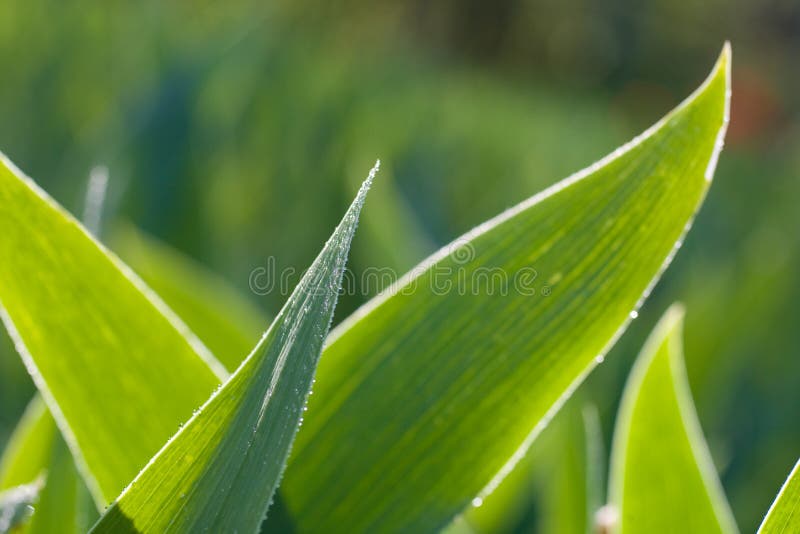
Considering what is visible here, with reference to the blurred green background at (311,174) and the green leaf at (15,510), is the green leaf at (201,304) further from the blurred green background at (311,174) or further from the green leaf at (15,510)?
the green leaf at (15,510)

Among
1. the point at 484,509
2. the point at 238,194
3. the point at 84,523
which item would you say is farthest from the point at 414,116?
the point at 84,523

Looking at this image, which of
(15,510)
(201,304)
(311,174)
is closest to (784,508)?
(15,510)

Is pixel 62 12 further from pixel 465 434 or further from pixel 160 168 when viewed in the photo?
pixel 465 434

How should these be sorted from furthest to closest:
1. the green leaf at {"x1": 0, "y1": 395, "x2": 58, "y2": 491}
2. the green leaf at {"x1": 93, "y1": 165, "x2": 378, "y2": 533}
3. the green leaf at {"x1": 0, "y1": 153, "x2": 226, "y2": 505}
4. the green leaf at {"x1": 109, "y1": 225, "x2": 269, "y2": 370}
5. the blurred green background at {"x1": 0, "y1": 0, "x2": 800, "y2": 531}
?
1. the blurred green background at {"x1": 0, "y1": 0, "x2": 800, "y2": 531}
2. the green leaf at {"x1": 109, "y1": 225, "x2": 269, "y2": 370}
3. the green leaf at {"x1": 0, "y1": 395, "x2": 58, "y2": 491}
4. the green leaf at {"x1": 0, "y1": 153, "x2": 226, "y2": 505}
5. the green leaf at {"x1": 93, "y1": 165, "x2": 378, "y2": 533}

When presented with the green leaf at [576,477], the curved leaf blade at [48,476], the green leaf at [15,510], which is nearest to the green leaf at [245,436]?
the green leaf at [15,510]

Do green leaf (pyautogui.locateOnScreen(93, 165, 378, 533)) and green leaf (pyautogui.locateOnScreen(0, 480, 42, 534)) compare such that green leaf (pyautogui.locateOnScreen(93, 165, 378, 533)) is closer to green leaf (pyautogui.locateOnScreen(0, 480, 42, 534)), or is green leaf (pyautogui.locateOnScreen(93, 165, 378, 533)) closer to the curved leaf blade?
green leaf (pyautogui.locateOnScreen(0, 480, 42, 534))

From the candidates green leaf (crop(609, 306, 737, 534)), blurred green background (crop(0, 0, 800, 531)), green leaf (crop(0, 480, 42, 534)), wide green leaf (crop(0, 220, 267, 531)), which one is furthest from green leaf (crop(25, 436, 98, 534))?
blurred green background (crop(0, 0, 800, 531))
